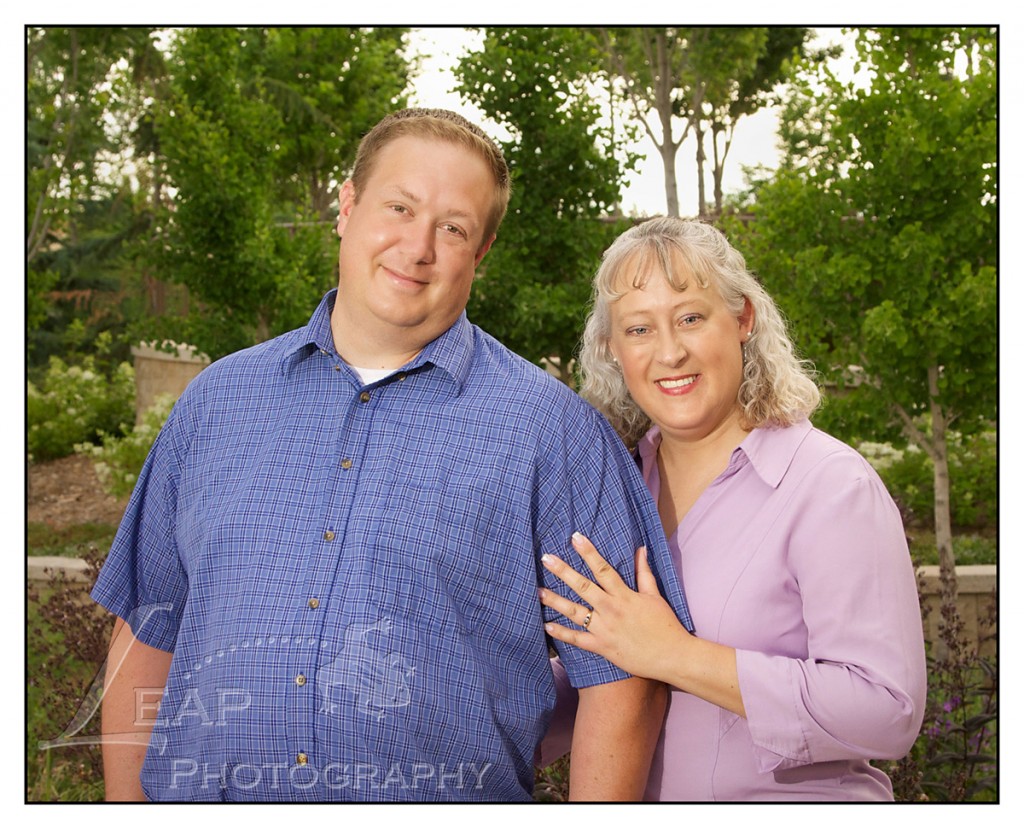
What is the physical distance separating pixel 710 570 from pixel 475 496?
54cm

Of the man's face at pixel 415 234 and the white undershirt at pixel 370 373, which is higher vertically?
the man's face at pixel 415 234

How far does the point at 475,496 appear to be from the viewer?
2.03 metres

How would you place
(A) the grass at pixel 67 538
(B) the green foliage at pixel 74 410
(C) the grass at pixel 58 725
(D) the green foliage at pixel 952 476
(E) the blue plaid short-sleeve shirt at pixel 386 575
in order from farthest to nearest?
(B) the green foliage at pixel 74 410
(A) the grass at pixel 67 538
(D) the green foliage at pixel 952 476
(C) the grass at pixel 58 725
(E) the blue plaid short-sleeve shirt at pixel 386 575

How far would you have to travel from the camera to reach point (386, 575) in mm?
1989

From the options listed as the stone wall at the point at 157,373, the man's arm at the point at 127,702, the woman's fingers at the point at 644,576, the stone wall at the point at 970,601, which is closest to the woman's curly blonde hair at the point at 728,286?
the woman's fingers at the point at 644,576

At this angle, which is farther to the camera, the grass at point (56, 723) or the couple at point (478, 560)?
the grass at point (56, 723)

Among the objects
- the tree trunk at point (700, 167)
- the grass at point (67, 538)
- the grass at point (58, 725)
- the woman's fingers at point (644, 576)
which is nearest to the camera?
the woman's fingers at point (644, 576)

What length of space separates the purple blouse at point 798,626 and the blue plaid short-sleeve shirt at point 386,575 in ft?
0.52

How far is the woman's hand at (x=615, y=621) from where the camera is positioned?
2039 mm

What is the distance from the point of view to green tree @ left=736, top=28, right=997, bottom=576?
491 centimetres

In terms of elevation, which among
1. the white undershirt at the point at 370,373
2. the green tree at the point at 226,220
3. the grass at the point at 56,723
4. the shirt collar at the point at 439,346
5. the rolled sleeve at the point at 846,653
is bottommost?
the grass at the point at 56,723

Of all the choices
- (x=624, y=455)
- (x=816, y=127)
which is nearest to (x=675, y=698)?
(x=624, y=455)

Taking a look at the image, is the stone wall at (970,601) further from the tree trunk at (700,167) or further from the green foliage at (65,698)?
→ the tree trunk at (700,167)

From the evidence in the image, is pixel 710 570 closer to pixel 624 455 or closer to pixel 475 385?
pixel 624 455
